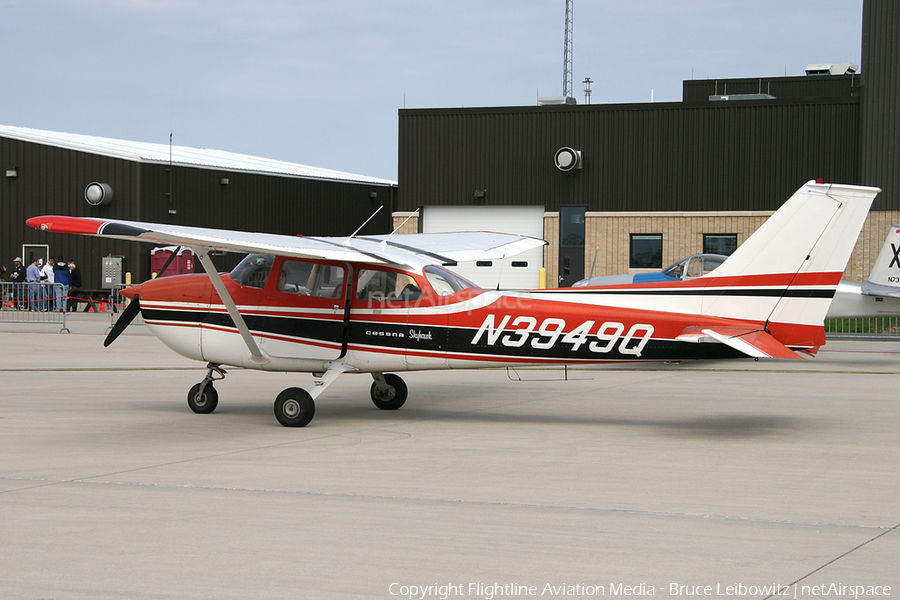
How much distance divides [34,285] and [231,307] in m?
22.1

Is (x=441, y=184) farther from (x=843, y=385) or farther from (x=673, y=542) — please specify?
(x=673, y=542)

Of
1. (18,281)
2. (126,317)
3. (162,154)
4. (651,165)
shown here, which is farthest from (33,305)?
(651,165)

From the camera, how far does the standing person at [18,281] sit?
94.7 ft

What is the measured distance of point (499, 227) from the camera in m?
33.5

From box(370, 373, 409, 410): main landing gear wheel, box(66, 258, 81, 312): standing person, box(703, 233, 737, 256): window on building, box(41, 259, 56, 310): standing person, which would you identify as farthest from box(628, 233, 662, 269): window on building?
box(370, 373, 409, 410): main landing gear wheel

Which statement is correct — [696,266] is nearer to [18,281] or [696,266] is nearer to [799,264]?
[799,264]

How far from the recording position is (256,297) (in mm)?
10461

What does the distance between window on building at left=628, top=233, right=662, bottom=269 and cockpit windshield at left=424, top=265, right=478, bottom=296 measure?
2212 cm

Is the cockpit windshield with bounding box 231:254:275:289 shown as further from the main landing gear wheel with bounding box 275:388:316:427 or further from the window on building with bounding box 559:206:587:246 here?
the window on building with bounding box 559:206:587:246

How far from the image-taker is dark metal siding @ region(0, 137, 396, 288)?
3575 centimetres

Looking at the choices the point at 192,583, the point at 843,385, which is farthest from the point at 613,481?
the point at 843,385

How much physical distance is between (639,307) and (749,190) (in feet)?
77.1

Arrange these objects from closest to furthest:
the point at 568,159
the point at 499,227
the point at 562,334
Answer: the point at 562,334 → the point at 568,159 → the point at 499,227

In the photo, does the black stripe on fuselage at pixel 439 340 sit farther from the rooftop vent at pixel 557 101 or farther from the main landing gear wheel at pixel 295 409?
the rooftop vent at pixel 557 101
